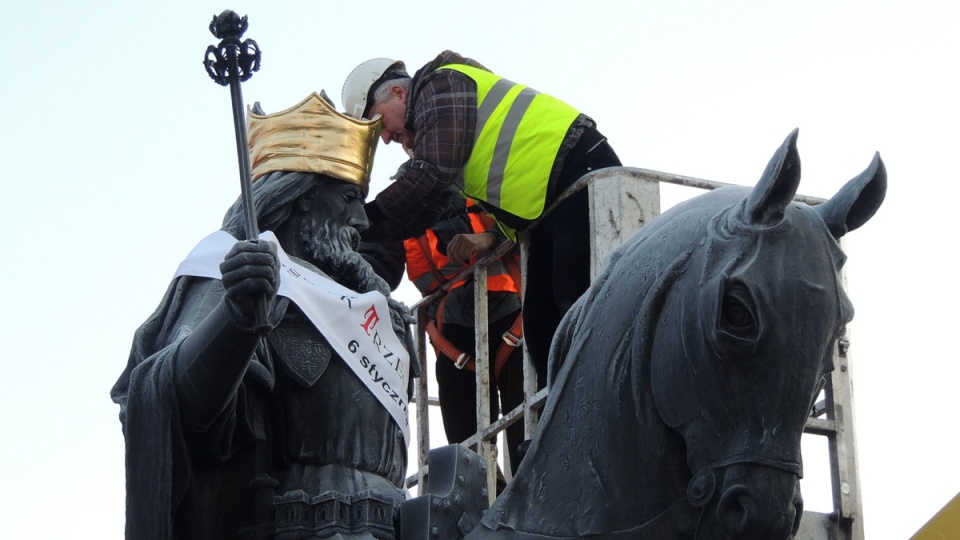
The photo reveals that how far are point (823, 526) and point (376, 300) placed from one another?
10.6ft

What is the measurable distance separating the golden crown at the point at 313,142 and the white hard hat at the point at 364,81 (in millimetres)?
2876

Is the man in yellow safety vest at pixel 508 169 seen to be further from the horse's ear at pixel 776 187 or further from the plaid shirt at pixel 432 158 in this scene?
the horse's ear at pixel 776 187

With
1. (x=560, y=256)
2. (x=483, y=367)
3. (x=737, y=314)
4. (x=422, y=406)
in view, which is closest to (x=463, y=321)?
(x=483, y=367)

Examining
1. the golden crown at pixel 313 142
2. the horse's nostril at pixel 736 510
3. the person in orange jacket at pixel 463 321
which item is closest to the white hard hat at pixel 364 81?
the person in orange jacket at pixel 463 321

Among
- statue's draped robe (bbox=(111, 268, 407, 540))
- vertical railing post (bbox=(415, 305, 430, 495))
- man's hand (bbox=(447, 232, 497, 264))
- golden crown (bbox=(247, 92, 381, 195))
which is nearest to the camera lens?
statue's draped robe (bbox=(111, 268, 407, 540))

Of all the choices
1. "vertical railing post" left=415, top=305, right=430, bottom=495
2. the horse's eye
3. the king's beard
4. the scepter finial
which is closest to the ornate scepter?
the scepter finial

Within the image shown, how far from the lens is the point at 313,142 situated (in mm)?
7480

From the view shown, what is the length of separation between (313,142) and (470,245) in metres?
2.99

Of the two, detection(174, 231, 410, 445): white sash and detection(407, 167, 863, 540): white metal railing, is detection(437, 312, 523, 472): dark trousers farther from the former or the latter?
detection(174, 231, 410, 445): white sash

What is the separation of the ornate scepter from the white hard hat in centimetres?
438

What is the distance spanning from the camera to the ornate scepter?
6043 millimetres

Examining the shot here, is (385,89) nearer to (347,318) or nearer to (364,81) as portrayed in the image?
(364,81)

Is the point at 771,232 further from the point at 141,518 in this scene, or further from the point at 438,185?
the point at 438,185

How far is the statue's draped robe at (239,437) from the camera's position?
20.4 feet
